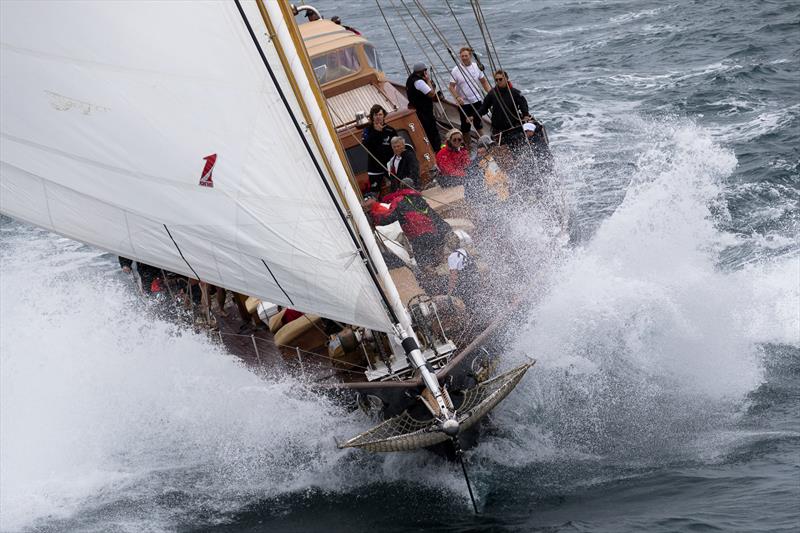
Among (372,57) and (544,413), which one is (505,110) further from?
(544,413)

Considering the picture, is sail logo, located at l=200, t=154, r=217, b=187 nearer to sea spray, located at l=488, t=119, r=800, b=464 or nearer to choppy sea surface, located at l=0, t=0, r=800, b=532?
choppy sea surface, located at l=0, t=0, r=800, b=532

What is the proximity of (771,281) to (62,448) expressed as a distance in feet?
28.7

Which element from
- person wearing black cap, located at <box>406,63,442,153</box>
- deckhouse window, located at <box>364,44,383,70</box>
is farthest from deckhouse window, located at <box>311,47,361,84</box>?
person wearing black cap, located at <box>406,63,442,153</box>

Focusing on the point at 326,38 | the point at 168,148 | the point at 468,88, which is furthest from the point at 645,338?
the point at 326,38

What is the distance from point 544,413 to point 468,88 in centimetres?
622

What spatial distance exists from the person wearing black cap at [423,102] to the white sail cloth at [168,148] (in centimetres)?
606

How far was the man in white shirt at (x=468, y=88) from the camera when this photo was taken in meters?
14.8

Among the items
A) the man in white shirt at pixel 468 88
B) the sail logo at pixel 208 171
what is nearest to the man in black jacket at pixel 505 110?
the man in white shirt at pixel 468 88

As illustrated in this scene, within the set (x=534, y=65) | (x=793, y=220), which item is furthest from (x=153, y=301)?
(x=534, y=65)

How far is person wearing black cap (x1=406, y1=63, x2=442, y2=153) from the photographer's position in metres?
14.3

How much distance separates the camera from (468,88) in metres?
→ 15.1

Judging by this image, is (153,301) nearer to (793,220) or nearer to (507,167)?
(507,167)

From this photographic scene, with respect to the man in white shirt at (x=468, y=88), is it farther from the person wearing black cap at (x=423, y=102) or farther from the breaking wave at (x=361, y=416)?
the breaking wave at (x=361, y=416)

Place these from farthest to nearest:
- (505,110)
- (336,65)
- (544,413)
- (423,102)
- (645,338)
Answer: (336,65)
(423,102)
(505,110)
(645,338)
(544,413)
